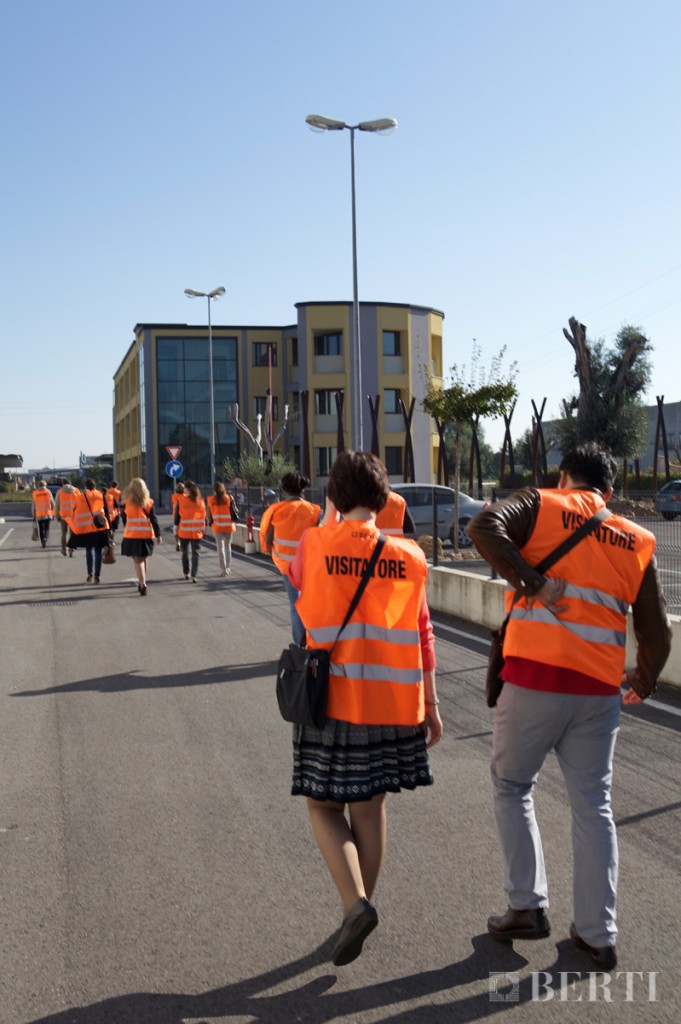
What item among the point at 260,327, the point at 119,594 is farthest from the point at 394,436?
the point at 119,594

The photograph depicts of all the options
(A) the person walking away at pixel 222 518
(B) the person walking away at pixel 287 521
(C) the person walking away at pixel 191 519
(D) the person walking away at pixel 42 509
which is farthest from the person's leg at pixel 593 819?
(D) the person walking away at pixel 42 509

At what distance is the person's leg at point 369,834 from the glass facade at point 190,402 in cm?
6140

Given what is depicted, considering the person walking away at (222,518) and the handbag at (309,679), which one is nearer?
the handbag at (309,679)

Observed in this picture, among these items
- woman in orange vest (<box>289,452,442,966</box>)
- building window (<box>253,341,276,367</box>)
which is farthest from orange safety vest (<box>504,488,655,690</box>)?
building window (<box>253,341,276,367</box>)

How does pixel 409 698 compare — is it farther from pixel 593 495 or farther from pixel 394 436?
pixel 394 436

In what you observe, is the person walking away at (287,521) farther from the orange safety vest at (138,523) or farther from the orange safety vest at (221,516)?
the orange safety vest at (221,516)

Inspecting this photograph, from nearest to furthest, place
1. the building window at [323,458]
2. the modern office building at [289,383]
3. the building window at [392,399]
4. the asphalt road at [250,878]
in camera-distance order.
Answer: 1. the asphalt road at [250,878]
2. the building window at [323,458]
3. the modern office building at [289,383]
4. the building window at [392,399]

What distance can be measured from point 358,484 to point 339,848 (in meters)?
1.25

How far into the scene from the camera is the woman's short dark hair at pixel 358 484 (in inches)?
150

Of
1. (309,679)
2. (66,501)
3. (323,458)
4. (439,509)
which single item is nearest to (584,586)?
(309,679)

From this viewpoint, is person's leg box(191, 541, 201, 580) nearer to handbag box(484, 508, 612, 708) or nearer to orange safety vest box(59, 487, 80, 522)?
orange safety vest box(59, 487, 80, 522)

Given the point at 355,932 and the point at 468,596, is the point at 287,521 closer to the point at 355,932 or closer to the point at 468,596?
the point at 468,596

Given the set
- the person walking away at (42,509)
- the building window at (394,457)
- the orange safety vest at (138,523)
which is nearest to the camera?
the orange safety vest at (138,523)

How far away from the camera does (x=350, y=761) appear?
146 inches
